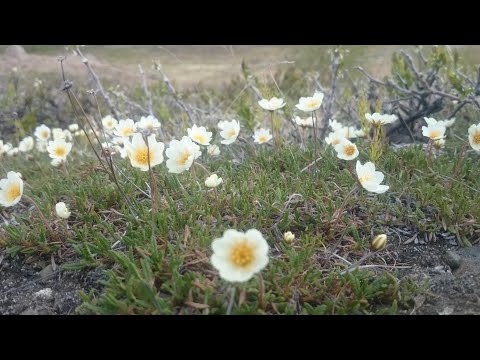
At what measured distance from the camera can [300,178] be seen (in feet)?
10.8

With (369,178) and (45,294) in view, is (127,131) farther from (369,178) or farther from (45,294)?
(369,178)

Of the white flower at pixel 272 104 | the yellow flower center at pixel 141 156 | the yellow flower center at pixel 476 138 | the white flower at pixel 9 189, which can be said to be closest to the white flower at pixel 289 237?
the yellow flower center at pixel 141 156

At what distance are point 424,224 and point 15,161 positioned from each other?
14.3ft

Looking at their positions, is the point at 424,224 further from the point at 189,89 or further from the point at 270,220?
the point at 189,89

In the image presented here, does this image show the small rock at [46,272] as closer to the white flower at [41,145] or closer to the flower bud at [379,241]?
the flower bud at [379,241]

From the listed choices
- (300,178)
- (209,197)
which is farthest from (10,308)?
(300,178)

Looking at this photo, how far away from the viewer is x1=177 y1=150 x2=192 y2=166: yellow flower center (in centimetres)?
285

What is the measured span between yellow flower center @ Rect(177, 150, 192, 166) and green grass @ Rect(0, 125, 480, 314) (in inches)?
9.0

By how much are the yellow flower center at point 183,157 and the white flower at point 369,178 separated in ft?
3.39

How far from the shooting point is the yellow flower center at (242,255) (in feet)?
6.11

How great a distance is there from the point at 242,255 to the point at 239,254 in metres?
0.01

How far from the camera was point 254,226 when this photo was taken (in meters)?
2.75

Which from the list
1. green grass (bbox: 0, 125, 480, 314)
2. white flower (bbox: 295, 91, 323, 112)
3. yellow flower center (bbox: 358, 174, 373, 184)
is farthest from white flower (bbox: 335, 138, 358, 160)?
yellow flower center (bbox: 358, 174, 373, 184)

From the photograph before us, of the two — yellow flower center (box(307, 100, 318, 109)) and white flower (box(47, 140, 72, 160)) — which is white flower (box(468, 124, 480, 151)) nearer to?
yellow flower center (box(307, 100, 318, 109))
